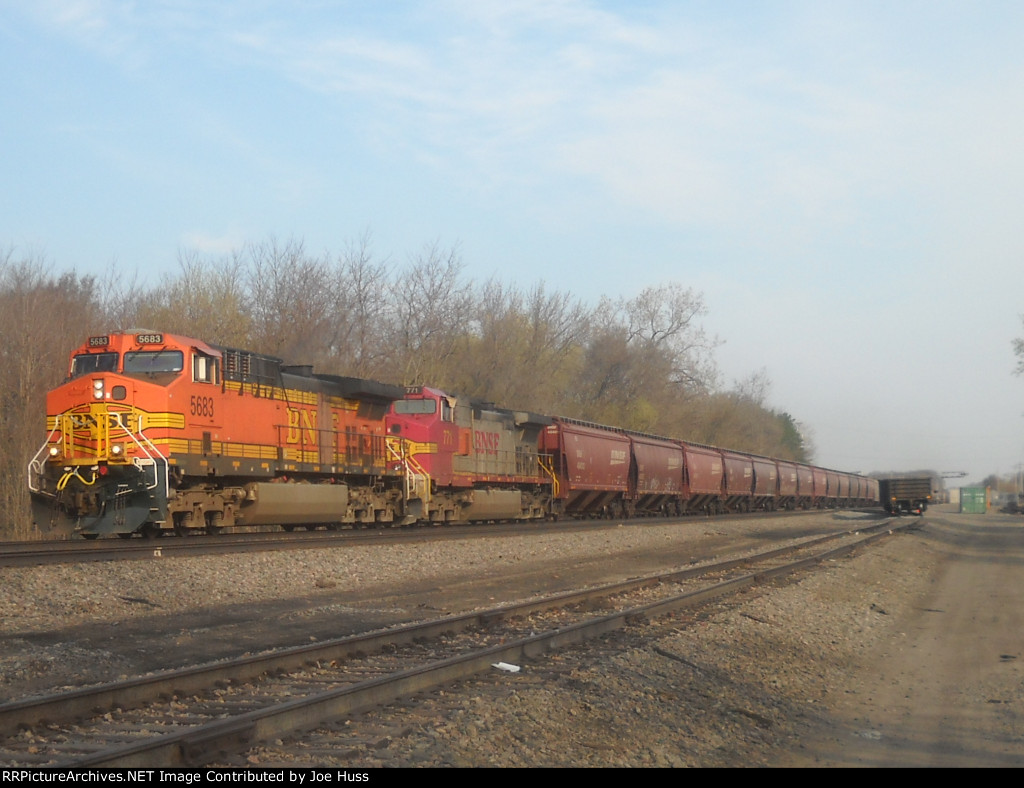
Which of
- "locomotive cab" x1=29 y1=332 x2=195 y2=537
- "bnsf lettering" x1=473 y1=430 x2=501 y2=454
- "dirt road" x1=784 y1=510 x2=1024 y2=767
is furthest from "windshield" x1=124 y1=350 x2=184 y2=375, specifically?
"dirt road" x1=784 y1=510 x2=1024 y2=767

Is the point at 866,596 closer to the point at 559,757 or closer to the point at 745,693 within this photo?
the point at 745,693

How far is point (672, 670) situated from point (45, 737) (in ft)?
16.3

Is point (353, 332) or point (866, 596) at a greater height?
point (353, 332)

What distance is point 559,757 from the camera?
5.52m

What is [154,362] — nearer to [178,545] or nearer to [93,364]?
[93,364]

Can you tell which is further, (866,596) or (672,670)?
(866,596)

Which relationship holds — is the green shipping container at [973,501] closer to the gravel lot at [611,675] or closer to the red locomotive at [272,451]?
the red locomotive at [272,451]

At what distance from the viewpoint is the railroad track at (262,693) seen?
5.15 metres

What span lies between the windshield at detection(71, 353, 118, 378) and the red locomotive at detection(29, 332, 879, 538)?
0.03m

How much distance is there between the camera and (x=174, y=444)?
15922 mm

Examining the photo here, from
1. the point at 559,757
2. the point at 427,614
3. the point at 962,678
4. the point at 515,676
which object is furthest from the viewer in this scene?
the point at 427,614

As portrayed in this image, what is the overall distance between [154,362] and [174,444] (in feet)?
5.33

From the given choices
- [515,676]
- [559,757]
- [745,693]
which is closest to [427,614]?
[515,676]

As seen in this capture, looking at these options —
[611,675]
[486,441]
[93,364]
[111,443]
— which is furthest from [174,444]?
[486,441]
